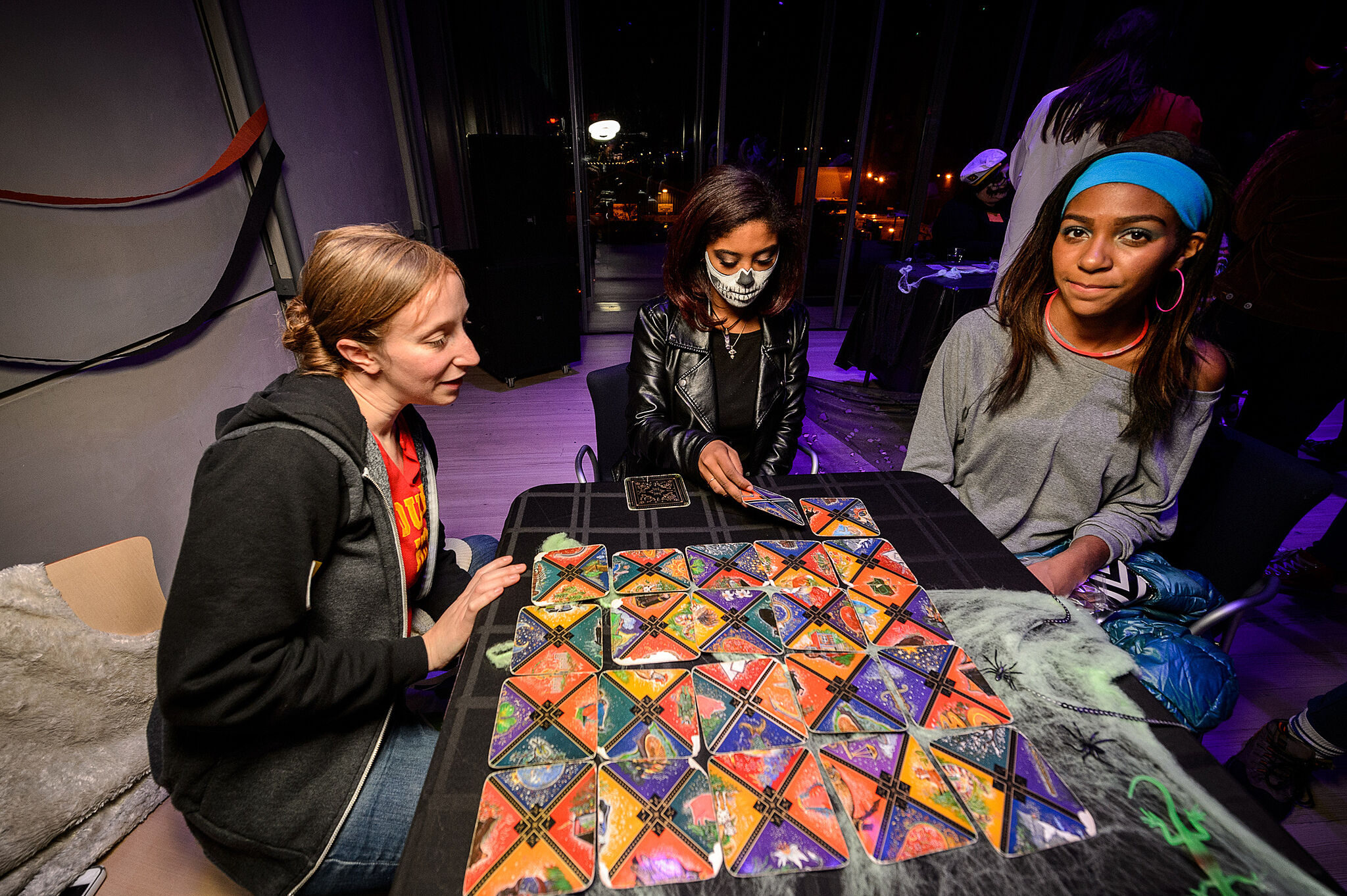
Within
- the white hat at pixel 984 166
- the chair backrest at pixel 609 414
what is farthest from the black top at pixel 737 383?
A: the white hat at pixel 984 166

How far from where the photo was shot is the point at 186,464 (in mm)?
1662

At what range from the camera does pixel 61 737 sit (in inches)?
39.2

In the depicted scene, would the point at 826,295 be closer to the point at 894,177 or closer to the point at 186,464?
the point at 894,177

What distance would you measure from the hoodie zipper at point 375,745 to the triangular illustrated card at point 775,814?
0.61m

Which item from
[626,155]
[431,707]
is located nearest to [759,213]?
[431,707]

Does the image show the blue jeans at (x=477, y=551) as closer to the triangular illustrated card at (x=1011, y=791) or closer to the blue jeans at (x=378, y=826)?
the blue jeans at (x=378, y=826)

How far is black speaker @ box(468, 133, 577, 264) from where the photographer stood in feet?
12.0

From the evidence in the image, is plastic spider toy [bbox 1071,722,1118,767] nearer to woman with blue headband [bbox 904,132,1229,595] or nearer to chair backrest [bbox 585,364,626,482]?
woman with blue headband [bbox 904,132,1229,595]

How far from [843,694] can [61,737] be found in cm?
142

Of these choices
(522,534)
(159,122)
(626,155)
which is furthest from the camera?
(626,155)

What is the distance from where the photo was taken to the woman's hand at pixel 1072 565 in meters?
1.06

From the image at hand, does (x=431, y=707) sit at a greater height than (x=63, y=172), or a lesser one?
lesser

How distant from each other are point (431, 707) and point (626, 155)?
18.4 feet

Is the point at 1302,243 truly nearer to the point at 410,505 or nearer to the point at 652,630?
the point at 652,630
